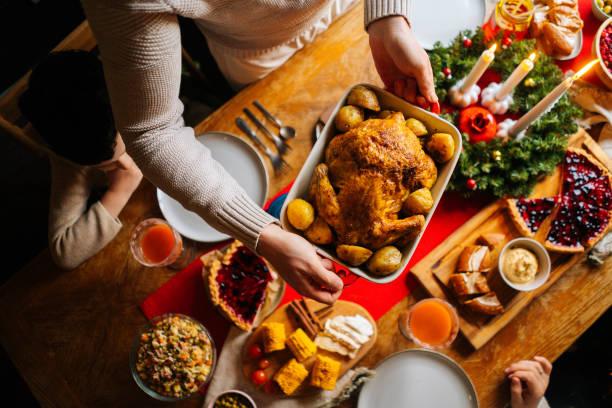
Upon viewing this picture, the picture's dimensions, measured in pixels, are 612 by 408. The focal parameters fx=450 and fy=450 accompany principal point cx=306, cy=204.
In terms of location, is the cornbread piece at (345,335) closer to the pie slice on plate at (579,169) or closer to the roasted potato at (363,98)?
the roasted potato at (363,98)

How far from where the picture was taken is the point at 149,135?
118 cm

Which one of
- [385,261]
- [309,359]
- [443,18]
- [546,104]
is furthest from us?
[443,18]

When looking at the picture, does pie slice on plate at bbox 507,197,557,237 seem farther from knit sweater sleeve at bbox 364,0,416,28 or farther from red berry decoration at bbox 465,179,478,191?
knit sweater sleeve at bbox 364,0,416,28

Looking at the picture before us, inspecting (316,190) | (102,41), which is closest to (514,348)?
(316,190)

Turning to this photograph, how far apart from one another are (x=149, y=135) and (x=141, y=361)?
869mm

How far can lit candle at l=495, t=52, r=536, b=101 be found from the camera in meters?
1.52

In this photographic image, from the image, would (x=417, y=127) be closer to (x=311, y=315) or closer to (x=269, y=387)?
(x=311, y=315)

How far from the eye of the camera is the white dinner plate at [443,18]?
1.86m

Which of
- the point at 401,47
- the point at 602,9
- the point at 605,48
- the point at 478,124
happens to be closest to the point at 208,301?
the point at 401,47

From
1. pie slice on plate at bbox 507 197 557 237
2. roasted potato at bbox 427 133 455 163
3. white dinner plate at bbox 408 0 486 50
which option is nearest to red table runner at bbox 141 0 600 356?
pie slice on plate at bbox 507 197 557 237

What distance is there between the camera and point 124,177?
1773mm

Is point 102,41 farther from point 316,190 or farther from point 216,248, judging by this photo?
point 216,248

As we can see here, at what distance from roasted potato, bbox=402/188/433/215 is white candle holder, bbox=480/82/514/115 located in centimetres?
79

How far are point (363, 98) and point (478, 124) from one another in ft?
2.31
